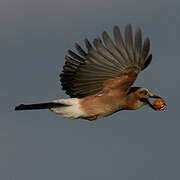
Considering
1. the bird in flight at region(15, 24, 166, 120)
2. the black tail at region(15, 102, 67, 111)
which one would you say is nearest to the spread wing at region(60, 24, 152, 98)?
the bird in flight at region(15, 24, 166, 120)

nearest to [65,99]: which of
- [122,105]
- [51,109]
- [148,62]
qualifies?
[51,109]

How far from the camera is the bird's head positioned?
44.1 ft

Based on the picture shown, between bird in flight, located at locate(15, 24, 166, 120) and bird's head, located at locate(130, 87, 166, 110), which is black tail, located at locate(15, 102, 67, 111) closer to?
bird in flight, located at locate(15, 24, 166, 120)

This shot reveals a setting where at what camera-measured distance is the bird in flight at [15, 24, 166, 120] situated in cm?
1180

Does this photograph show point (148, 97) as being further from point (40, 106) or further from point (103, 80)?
point (40, 106)

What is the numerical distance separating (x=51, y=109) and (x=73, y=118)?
0.50m

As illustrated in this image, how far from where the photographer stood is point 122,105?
1315 centimetres

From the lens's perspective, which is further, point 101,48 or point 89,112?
point 89,112

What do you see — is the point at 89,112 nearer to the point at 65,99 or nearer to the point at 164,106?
the point at 65,99

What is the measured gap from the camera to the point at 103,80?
505 inches

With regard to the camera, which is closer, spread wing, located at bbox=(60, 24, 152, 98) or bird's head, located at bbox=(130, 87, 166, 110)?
spread wing, located at bbox=(60, 24, 152, 98)

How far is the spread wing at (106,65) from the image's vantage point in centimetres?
1160

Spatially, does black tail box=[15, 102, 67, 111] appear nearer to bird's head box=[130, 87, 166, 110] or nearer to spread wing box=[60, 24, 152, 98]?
spread wing box=[60, 24, 152, 98]

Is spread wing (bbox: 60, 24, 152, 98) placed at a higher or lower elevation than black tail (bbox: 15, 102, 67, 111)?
higher
